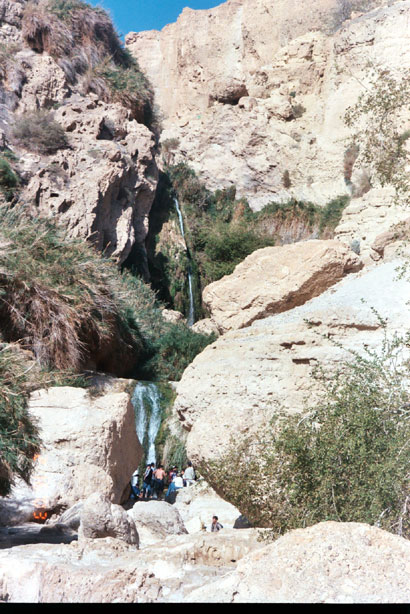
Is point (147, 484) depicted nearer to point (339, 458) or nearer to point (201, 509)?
point (201, 509)

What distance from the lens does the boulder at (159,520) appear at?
23.0 feet

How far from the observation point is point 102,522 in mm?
5949

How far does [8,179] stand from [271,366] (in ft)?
38.7

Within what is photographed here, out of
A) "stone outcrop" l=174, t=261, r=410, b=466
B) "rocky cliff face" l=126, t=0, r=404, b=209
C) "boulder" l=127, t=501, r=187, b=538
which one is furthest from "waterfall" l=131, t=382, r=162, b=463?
"rocky cliff face" l=126, t=0, r=404, b=209

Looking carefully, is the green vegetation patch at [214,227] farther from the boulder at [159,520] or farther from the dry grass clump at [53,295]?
the boulder at [159,520]

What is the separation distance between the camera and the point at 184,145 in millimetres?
28688

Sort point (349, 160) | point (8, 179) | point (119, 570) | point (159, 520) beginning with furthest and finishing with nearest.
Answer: point (349, 160), point (8, 179), point (159, 520), point (119, 570)

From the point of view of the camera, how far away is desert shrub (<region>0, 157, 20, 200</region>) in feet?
51.2

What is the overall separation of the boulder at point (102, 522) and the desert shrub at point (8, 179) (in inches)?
448

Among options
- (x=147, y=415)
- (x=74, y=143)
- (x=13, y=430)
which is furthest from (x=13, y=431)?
(x=74, y=143)

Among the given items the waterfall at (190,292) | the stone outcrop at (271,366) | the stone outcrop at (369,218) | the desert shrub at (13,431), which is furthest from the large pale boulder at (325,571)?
the waterfall at (190,292)

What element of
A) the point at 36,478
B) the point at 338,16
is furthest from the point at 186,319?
the point at 338,16

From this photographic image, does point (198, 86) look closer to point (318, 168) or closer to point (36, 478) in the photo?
point (318, 168)

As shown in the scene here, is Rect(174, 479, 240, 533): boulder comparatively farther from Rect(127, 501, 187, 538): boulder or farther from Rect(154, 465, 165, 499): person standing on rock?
Rect(127, 501, 187, 538): boulder
